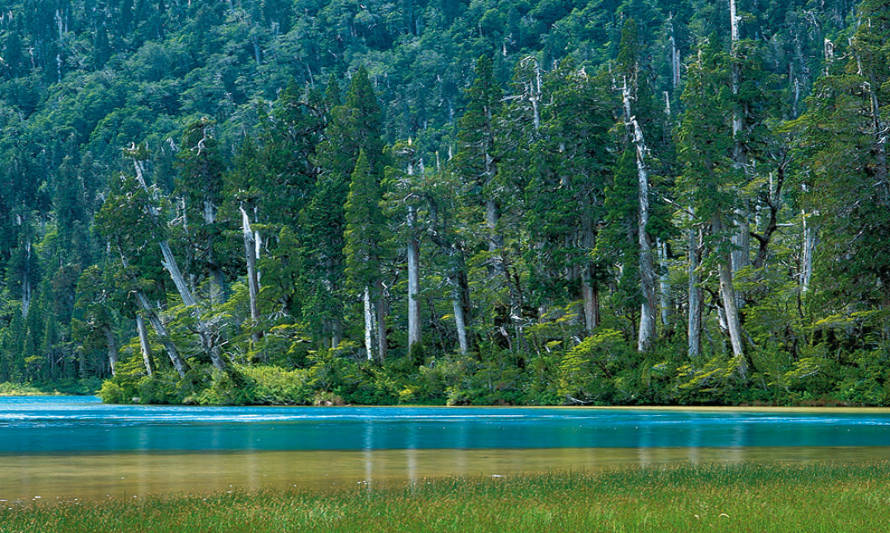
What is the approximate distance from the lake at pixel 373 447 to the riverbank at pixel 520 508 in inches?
78.2

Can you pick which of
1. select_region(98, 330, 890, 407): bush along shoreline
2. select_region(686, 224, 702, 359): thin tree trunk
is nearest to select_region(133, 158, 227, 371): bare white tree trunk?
select_region(98, 330, 890, 407): bush along shoreline

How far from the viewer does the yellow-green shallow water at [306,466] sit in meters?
16.5

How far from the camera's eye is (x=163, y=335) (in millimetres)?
64750

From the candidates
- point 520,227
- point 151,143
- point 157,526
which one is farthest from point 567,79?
point 151,143

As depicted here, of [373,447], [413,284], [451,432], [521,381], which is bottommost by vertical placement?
[521,381]

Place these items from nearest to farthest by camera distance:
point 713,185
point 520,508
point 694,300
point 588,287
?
1. point 520,508
2. point 713,185
3. point 694,300
4. point 588,287

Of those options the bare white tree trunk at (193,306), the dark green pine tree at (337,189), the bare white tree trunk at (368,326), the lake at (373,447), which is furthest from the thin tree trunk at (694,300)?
the bare white tree trunk at (193,306)

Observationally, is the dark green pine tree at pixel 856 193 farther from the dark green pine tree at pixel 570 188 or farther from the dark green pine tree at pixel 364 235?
the dark green pine tree at pixel 364 235

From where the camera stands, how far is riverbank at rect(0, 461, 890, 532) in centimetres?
1199

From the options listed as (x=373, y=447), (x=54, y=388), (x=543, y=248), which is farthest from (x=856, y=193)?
(x=54, y=388)

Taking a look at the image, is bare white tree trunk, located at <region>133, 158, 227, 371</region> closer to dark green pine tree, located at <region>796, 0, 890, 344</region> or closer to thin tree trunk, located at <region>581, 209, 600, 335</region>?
thin tree trunk, located at <region>581, 209, 600, 335</region>

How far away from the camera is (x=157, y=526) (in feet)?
38.9

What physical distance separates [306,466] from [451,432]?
463 inches

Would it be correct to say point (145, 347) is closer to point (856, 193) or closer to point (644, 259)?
point (644, 259)
